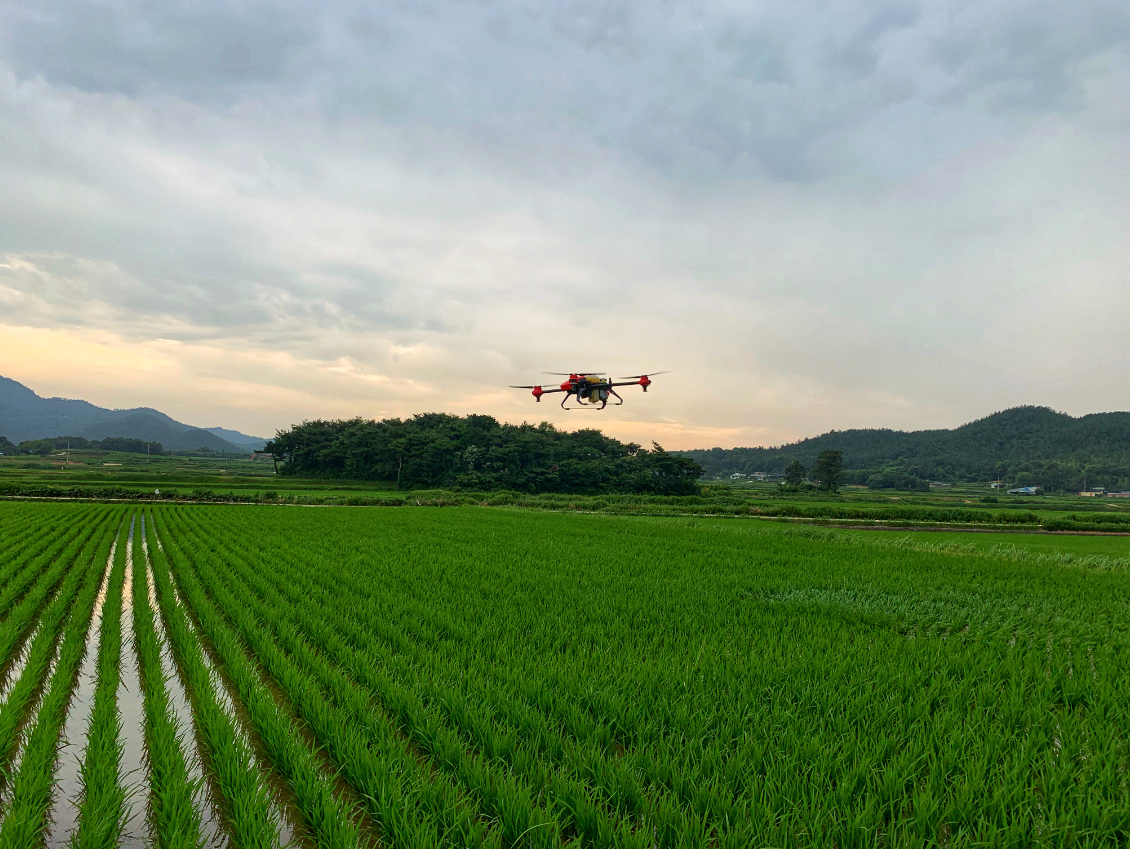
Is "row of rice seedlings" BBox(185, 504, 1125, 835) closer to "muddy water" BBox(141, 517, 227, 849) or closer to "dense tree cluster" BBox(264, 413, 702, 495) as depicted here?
"muddy water" BBox(141, 517, 227, 849)

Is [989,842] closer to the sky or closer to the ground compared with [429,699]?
closer to the sky

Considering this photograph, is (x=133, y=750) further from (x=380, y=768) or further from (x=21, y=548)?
(x=21, y=548)

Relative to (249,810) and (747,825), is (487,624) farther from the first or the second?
(747,825)

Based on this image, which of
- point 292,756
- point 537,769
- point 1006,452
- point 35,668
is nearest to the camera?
point 537,769

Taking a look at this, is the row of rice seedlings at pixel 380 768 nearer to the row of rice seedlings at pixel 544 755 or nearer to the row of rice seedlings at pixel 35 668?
the row of rice seedlings at pixel 544 755

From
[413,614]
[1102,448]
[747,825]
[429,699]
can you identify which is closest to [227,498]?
[413,614]

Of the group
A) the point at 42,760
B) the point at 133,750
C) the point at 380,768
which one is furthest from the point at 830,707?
the point at 42,760

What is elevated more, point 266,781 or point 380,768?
point 380,768
